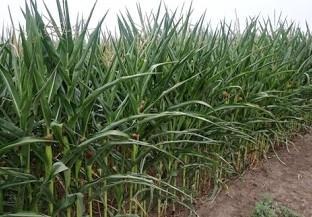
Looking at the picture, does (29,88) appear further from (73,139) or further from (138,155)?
(138,155)

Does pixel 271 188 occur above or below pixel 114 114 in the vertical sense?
below

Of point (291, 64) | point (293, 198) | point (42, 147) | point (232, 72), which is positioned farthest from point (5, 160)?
point (291, 64)

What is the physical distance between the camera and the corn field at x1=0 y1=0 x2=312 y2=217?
144 cm

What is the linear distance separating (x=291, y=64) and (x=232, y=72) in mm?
1209

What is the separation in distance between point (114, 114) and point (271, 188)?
1.77 m

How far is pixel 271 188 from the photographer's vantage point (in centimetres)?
317

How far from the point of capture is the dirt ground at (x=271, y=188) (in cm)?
275

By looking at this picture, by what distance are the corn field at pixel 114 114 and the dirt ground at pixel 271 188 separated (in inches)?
4.4

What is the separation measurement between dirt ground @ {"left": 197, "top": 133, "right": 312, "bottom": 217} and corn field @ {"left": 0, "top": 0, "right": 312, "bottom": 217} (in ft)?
0.37

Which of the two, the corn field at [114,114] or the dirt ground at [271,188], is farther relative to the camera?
the dirt ground at [271,188]

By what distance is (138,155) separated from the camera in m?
1.96

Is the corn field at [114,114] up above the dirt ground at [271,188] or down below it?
above

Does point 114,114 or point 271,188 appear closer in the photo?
point 114,114

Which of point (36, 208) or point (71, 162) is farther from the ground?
point (71, 162)
